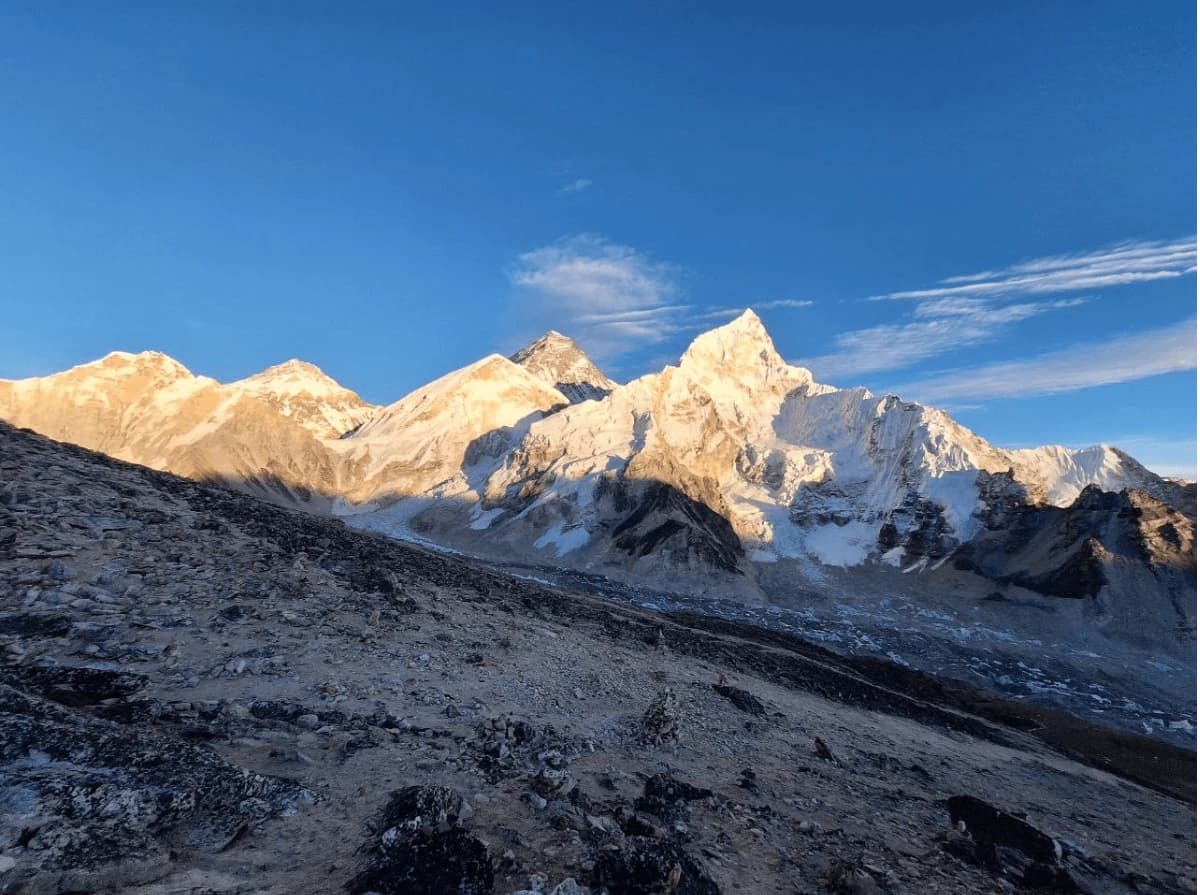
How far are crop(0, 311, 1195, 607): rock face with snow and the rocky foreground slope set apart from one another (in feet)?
235

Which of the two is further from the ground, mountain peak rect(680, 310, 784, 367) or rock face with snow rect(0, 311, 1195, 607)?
mountain peak rect(680, 310, 784, 367)

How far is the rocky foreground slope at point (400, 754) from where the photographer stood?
644 cm

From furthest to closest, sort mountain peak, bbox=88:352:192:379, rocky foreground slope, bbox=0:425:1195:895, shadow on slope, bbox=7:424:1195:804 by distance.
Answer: mountain peak, bbox=88:352:192:379 < shadow on slope, bbox=7:424:1195:804 < rocky foreground slope, bbox=0:425:1195:895

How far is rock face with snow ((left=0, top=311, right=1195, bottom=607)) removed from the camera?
324 ft

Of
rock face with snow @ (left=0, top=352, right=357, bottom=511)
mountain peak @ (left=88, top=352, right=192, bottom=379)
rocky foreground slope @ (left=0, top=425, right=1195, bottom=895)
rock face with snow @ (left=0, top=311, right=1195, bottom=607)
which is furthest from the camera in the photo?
mountain peak @ (left=88, top=352, right=192, bottom=379)

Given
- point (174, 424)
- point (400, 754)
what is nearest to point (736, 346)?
point (174, 424)

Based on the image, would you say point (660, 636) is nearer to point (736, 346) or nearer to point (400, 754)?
point (400, 754)

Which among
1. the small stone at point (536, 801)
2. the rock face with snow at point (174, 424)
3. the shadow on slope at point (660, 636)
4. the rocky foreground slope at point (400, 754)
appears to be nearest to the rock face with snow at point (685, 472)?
the rock face with snow at point (174, 424)

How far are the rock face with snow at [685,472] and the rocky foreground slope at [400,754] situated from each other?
7176 centimetres

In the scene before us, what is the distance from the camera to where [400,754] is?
9.30 meters

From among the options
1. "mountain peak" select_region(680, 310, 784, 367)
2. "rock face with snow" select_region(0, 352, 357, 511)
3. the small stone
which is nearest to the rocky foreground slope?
the small stone

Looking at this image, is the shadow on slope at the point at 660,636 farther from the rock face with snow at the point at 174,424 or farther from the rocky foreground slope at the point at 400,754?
the rock face with snow at the point at 174,424

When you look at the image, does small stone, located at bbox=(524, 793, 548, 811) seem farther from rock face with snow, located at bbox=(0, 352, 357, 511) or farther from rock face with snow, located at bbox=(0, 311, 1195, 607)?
rock face with snow, located at bbox=(0, 352, 357, 511)

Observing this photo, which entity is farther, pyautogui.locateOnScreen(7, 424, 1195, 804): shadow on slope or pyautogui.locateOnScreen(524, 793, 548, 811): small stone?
pyautogui.locateOnScreen(7, 424, 1195, 804): shadow on slope
